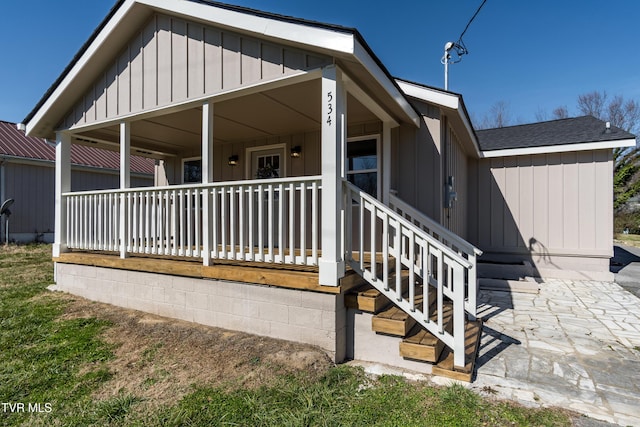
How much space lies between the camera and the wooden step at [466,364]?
2.71m

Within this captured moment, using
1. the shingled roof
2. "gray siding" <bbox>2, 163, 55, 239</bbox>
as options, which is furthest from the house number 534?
"gray siding" <bbox>2, 163, 55, 239</bbox>

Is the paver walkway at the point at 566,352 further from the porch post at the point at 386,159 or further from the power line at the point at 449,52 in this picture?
the power line at the point at 449,52

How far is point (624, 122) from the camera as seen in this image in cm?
2030

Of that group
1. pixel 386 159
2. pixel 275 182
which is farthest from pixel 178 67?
pixel 386 159

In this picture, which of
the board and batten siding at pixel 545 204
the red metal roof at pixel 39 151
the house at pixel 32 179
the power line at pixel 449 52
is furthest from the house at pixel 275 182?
the house at pixel 32 179

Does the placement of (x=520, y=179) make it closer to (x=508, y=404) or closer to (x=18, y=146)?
(x=508, y=404)

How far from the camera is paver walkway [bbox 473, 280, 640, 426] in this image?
247 centimetres

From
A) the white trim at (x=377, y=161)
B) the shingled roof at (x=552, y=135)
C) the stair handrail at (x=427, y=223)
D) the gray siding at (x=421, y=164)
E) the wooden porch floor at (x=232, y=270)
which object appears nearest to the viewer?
the wooden porch floor at (x=232, y=270)

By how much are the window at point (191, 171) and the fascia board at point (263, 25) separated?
3595mm

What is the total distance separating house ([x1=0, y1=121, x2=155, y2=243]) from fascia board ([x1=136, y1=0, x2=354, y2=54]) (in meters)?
9.34

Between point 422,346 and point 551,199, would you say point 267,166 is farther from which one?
point 551,199

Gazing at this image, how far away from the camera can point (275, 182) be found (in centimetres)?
352

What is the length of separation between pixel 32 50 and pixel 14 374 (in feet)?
31.7

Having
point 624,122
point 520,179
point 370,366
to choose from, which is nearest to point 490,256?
point 520,179
